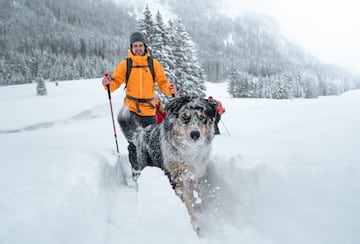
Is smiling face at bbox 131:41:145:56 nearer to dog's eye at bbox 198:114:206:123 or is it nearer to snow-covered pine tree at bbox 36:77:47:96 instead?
dog's eye at bbox 198:114:206:123

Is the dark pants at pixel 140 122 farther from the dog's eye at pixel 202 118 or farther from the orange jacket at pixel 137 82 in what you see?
the dog's eye at pixel 202 118

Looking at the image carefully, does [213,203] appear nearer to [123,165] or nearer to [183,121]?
[183,121]

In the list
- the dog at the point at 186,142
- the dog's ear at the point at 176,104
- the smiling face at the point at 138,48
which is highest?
the smiling face at the point at 138,48

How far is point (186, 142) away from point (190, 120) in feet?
1.13

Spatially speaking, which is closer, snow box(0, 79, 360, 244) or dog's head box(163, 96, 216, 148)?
snow box(0, 79, 360, 244)

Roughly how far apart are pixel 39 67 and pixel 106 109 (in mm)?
75855

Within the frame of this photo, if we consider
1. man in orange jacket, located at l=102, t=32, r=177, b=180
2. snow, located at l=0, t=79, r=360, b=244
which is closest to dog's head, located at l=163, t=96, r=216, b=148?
snow, located at l=0, t=79, r=360, b=244

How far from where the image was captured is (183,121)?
3551 millimetres

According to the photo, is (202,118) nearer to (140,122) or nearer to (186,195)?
(186,195)

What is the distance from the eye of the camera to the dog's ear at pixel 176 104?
366cm

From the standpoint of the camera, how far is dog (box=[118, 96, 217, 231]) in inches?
138

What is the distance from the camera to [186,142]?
11.7ft

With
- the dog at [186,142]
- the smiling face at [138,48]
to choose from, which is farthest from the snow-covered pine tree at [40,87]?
the dog at [186,142]

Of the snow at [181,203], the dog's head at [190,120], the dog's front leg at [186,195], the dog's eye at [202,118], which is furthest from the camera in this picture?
the dog's eye at [202,118]
